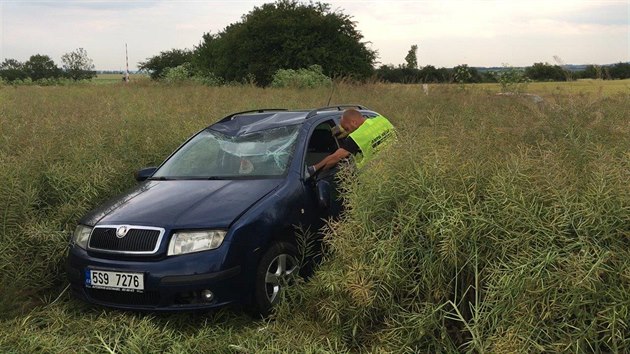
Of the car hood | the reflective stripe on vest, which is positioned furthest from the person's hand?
the reflective stripe on vest

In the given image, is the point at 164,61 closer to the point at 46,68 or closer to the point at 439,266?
→ the point at 46,68

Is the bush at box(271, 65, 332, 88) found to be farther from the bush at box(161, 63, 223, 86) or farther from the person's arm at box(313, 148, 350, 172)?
the person's arm at box(313, 148, 350, 172)

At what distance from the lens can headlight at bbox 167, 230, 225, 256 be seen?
3816 millimetres

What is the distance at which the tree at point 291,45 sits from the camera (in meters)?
29.1

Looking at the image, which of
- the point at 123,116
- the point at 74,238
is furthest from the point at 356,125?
the point at 123,116

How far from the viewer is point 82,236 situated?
Answer: 4309 mm

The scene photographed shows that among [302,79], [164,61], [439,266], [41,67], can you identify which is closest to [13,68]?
[41,67]

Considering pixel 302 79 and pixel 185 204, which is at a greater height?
pixel 302 79

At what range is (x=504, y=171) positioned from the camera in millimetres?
3449

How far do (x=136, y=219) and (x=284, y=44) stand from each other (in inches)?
1036

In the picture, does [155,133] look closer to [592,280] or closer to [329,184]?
[329,184]

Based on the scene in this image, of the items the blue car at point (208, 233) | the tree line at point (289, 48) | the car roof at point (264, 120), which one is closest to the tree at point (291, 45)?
the tree line at point (289, 48)

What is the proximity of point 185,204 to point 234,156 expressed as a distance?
105 centimetres

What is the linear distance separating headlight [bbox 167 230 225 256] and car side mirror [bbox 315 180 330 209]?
1.08 m
